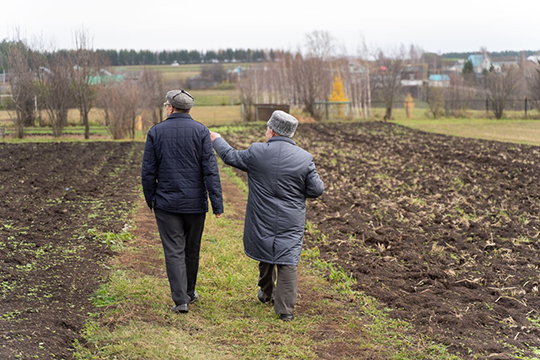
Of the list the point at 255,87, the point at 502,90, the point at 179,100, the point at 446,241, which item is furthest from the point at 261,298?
the point at 255,87

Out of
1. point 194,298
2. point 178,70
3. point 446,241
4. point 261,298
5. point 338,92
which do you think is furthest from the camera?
point 178,70

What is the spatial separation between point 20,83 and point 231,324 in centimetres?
2730

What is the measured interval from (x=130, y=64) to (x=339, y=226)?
121 metres

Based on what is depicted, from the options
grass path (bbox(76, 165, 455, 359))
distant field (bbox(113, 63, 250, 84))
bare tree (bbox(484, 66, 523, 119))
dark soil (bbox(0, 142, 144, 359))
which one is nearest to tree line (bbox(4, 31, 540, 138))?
bare tree (bbox(484, 66, 523, 119))

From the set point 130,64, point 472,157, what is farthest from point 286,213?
point 130,64

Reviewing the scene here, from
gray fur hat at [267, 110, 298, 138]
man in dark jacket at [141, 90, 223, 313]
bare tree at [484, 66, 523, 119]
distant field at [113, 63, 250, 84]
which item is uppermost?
distant field at [113, 63, 250, 84]

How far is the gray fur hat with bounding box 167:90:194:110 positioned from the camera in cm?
515

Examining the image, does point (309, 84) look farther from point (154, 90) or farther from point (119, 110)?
point (119, 110)

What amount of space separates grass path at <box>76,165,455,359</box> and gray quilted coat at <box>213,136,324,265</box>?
67 centimetres

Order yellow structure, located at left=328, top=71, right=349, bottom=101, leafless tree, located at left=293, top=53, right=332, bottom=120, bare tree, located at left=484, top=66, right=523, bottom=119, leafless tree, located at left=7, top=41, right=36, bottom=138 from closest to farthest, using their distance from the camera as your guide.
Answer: leafless tree, located at left=7, top=41, right=36, bottom=138, bare tree, located at left=484, top=66, right=523, bottom=119, leafless tree, located at left=293, top=53, right=332, bottom=120, yellow structure, located at left=328, top=71, right=349, bottom=101

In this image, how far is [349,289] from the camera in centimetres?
623

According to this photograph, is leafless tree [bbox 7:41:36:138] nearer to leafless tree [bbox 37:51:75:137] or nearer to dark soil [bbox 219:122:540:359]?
leafless tree [bbox 37:51:75:137]

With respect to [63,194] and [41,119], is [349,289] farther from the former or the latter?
[41,119]

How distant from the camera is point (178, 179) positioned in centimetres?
510
